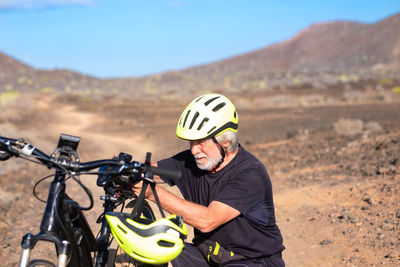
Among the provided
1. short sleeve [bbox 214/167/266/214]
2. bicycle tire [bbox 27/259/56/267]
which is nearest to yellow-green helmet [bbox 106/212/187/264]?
bicycle tire [bbox 27/259/56/267]

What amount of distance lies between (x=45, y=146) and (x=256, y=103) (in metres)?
19.7

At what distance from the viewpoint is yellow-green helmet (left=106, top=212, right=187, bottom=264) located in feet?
9.21

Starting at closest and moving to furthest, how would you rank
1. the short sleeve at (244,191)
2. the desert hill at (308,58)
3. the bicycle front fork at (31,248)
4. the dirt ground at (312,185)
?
the bicycle front fork at (31,248) < the short sleeve at (244,191) < the dirt ground at (312,185) < the desert hill at (308,58)

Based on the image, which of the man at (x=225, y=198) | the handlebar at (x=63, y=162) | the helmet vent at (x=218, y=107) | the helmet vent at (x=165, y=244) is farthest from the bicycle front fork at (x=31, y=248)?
the helmet vent at (x=218, y=107)

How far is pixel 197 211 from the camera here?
3264mm

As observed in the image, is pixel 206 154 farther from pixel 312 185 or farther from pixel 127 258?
pixel 312 185

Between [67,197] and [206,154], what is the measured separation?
106cm

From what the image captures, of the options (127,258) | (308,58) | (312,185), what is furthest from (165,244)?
(308,58)

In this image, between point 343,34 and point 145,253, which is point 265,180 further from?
point 343,34

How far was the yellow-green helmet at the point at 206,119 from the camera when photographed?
3.53 metres

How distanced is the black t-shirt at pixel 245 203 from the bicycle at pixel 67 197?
59cm

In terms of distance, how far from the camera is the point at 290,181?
9.73m

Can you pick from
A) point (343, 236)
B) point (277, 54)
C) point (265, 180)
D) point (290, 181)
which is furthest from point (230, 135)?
point (277, 54)

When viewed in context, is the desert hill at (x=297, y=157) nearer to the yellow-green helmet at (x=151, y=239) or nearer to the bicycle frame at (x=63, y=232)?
the bicycle frame at (x=63, y=232)
